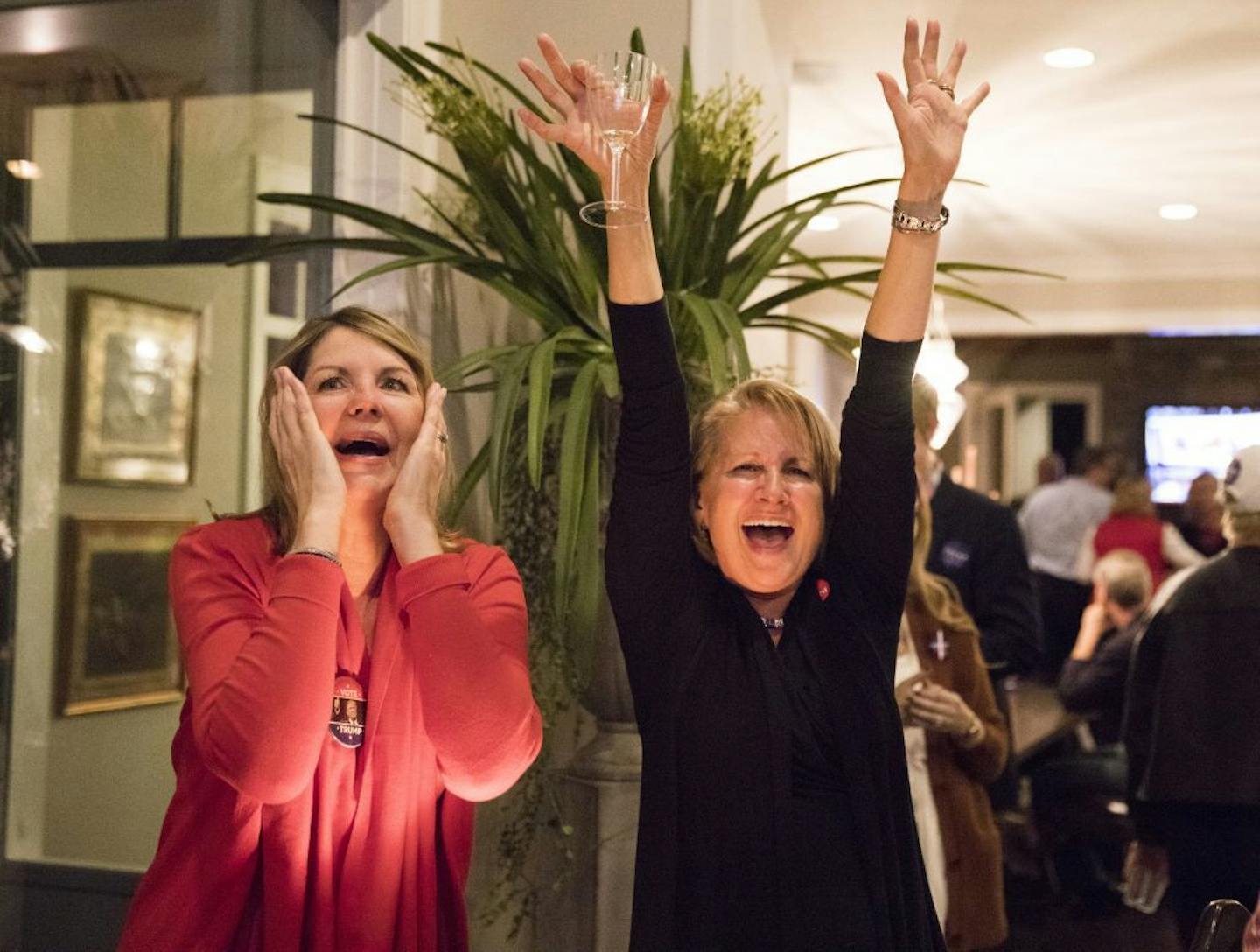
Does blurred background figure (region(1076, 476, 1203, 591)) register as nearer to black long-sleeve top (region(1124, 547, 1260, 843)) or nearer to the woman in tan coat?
black long-sleeve top (region(1124, 547, 1260, 843))

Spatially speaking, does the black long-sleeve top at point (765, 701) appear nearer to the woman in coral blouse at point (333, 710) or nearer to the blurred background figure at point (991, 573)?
the woman in coral blouse at point (333, 710)

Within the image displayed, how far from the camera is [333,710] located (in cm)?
143

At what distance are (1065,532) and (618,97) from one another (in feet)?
22.1

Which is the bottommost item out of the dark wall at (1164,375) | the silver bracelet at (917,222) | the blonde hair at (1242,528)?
the blonde hair at (1242,528)

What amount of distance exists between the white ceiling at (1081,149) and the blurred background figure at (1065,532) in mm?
1081

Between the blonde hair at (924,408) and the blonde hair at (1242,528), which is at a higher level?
the blonde hair at (924,408)

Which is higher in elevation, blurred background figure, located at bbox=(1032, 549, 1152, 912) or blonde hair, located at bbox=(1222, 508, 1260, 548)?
blonde hair, located at bbox=(1222, 508, 1260, 548)

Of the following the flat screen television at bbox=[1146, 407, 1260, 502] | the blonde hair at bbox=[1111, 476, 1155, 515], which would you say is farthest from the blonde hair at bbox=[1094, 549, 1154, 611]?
the flat screen television at bbox=[1146, 407, 1260, 502]

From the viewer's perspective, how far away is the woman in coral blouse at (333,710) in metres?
1.35

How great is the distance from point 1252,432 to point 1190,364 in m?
0.66

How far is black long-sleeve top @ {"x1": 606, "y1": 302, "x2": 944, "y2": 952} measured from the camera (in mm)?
1443

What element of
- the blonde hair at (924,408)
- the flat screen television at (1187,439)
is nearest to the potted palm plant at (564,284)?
the blonde hair at (924,408)

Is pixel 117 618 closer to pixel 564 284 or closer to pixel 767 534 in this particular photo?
pixel 564 284

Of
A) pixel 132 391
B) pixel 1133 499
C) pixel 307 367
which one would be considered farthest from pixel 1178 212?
pixel 307 367
